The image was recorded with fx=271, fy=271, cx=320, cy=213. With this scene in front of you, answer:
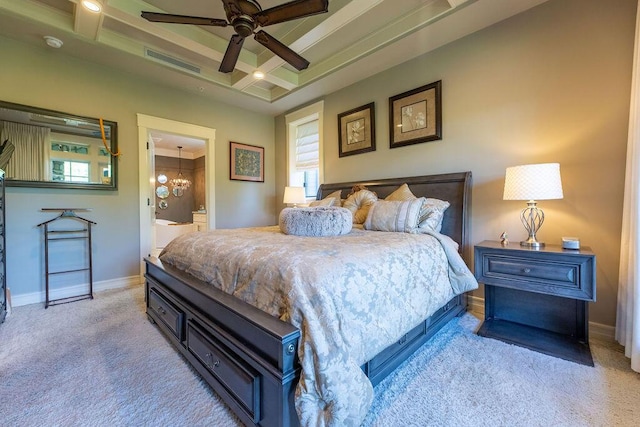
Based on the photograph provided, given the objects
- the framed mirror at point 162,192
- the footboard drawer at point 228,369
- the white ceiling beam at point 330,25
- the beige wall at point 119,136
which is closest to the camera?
the footboard drawer at point 228,369

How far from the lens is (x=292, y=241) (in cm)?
184

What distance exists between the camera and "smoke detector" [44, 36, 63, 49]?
2781 mm

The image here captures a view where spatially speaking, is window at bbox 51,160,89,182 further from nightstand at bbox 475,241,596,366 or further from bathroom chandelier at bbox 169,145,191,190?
bathroom chandelier at bbox 169,145,191,190

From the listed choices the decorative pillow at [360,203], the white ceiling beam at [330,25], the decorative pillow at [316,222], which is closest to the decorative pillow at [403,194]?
the decorative pillow at [360,203]

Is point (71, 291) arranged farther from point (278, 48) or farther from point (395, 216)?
Result: point (395, 216)

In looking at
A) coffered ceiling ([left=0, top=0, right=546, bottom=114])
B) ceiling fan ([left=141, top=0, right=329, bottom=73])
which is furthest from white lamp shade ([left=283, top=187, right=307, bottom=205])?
ceiling fan ([left=141, top=0, right=329, bottom=73])

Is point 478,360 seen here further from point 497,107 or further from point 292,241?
point 497,107

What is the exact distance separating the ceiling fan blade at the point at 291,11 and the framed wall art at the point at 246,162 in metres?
2.73

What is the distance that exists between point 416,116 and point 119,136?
3.72 m

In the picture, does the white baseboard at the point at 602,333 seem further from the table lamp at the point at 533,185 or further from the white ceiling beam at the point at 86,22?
the white ceiling beam at the point at 86,22

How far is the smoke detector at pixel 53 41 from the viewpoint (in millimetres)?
2781

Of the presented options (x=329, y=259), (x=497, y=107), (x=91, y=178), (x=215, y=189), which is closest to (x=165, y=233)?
(x=215, y=189)

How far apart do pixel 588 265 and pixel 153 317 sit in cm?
331

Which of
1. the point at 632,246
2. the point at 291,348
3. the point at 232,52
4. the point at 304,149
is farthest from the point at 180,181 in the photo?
the point at 632,246
